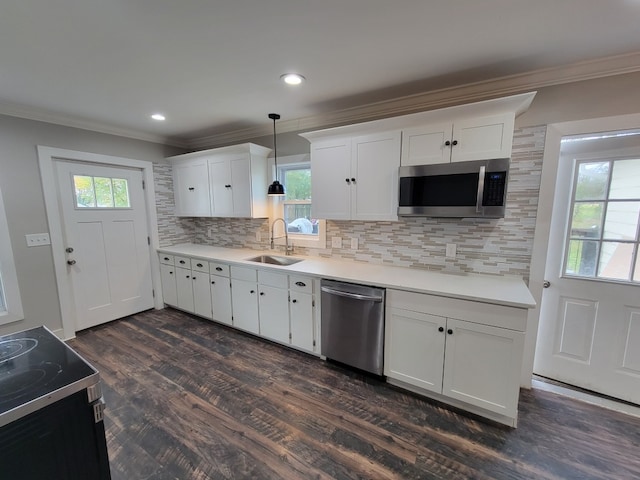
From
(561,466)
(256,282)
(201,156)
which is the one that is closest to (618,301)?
(561,466)

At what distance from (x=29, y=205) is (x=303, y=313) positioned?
3009 mm

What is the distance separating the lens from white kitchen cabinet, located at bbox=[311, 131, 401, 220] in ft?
7.48

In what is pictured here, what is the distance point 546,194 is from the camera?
6.55ft

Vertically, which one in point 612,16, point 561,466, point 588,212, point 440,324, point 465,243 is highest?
point 612,16

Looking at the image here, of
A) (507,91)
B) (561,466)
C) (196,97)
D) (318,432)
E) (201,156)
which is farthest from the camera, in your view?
(201,156)

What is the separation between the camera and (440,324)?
6.29 ft

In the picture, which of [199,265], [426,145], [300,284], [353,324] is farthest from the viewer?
[199,265]

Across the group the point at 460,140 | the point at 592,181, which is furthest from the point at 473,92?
the point at 592,181

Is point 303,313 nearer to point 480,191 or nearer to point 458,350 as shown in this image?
point 458,350

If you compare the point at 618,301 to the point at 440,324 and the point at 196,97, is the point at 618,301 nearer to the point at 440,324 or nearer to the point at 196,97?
the point at 440,324

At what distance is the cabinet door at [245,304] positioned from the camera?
9.55 ft

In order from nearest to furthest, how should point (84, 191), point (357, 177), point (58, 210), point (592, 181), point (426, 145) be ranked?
point (592, 181) → point (426, 145) → point (357, 177) → point (58, 210) → point (84, 191)

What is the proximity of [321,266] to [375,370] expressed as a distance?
1.05 m

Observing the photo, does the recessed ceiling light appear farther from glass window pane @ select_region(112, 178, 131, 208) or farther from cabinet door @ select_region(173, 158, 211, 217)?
glass window pane @ select_region(112, 178, 131, 208)
